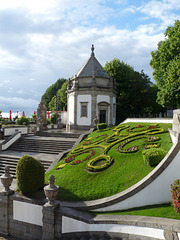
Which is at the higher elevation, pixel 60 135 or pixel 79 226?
pixel 60 135

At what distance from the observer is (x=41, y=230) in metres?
10.0

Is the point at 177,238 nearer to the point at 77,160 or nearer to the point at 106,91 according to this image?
the point at 77,160

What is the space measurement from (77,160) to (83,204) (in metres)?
5.35

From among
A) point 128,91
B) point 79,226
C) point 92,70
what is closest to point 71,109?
point 92,70

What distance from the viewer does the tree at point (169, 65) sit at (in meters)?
24.0

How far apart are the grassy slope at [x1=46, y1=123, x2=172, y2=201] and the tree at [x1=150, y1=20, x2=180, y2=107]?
13.1 meters

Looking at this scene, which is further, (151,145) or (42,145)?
(42,145)

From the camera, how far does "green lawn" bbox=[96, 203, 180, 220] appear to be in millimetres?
8102

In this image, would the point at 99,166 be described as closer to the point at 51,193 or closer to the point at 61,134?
the point at 51,193

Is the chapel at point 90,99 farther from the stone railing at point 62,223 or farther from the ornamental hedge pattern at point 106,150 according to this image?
the stone railing at point 62,223

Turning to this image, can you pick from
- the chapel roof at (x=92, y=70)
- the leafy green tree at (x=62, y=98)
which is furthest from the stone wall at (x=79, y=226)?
the leafy green tree at (x=62, y=98)

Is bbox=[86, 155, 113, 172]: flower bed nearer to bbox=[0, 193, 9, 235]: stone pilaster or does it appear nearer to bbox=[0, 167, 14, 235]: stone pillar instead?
bbox=[0, 167, 14, 235]: stone pillar

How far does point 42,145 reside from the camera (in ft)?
71.8

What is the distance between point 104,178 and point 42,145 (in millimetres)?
12186
